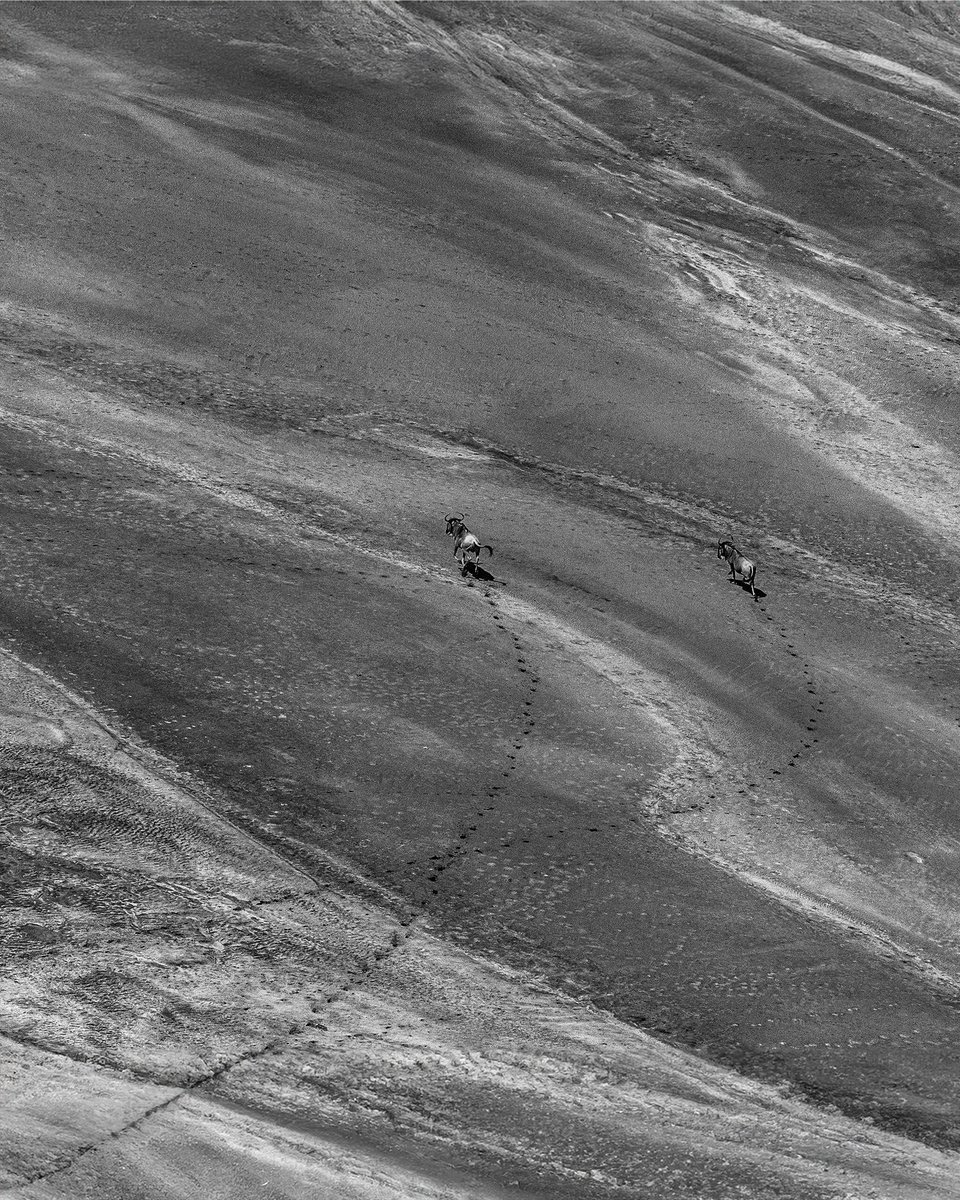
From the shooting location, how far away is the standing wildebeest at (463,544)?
1684cm

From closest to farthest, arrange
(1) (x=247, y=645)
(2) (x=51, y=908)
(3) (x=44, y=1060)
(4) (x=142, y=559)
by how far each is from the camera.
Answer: (3) (x=44, y=1060) < (2) (x=51, y=908) < (1) (x=247, y=645) < (4) (x=142, y=559)

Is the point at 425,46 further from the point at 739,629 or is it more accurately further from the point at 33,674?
the point at 33,674

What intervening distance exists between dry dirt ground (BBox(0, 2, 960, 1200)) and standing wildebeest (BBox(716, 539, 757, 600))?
0.70 ft

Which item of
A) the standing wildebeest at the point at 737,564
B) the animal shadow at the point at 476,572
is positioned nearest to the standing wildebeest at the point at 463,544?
the animal shadow at the point at 476,572

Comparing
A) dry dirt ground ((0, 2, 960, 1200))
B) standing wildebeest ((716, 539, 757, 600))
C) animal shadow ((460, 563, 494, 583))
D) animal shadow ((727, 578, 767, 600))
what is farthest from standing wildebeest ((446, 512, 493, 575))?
animal shadow ((727, 578, 767, 600))

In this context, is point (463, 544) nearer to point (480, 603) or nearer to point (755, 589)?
point (480, 603)

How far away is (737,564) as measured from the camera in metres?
17.2

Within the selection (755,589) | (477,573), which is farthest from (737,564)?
(477,573)

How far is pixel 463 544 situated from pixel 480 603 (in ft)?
2.95

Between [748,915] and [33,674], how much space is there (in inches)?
268

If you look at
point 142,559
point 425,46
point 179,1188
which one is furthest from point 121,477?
point 425,46

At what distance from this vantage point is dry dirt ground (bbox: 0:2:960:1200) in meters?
10.3

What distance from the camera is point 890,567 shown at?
17938mm

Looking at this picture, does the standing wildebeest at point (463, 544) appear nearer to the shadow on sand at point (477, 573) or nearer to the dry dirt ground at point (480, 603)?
the shadow on sand at point (477, 573)
